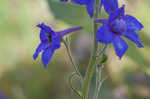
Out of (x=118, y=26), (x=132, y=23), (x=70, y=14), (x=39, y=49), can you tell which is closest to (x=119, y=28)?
(x=118, y=26)

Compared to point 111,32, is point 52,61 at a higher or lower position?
lower

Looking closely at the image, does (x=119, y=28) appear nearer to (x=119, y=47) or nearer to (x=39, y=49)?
(x=119, y=47)

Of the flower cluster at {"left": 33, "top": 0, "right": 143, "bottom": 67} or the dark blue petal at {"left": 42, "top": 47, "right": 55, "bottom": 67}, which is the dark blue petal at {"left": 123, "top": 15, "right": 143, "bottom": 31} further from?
the dark blue petal at {"left": 42, "top": 47, "right": 55, "bottom": 67}

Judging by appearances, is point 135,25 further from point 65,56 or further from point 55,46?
point 65,56

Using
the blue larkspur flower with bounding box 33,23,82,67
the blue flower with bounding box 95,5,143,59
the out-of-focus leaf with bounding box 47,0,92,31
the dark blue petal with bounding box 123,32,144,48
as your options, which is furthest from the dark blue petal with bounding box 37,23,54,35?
the out-of-focus leaf with bounding box 47,0,92,31

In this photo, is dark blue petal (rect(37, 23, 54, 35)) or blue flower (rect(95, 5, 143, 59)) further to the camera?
dark blue petal (rect(37, 23, 54, 35))

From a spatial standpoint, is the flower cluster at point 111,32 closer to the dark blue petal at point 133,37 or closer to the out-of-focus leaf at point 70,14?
the dark blue petal at point 133,37
